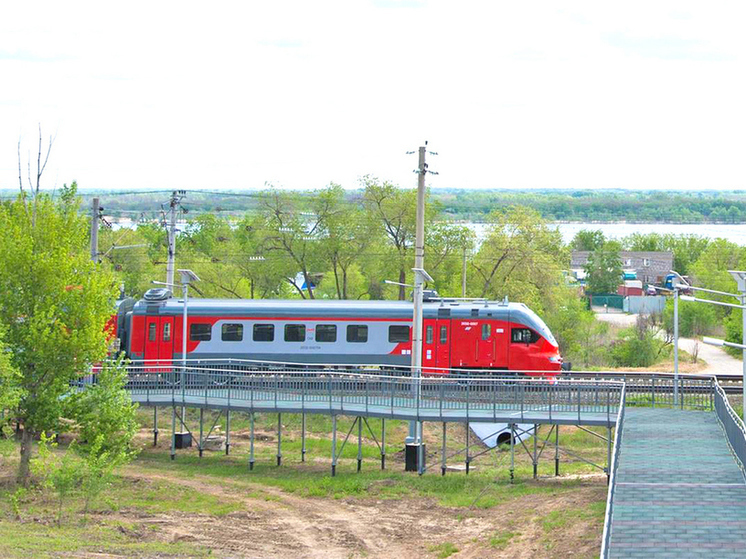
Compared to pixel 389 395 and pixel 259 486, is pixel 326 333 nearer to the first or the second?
pixel 389 395

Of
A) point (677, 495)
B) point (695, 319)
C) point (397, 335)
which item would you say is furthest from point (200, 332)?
point (695, 319)

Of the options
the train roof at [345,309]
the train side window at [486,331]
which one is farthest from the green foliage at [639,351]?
the train side window at [486,331]

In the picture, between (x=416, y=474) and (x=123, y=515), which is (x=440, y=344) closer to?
(x=416, y=474)

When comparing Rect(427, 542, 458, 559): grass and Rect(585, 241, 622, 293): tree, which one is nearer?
Rect(427, 542, 458, 559): grass

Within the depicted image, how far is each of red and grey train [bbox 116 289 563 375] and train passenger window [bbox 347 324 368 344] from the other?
4cm

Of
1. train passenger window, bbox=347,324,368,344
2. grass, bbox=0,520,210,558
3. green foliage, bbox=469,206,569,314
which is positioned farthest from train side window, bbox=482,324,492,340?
green foliage, bbox=469,206,569,314

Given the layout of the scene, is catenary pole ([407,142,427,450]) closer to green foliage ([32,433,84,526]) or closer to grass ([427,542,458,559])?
grass ([427,542,458,559])

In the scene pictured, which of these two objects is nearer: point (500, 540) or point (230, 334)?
point (500, 540)

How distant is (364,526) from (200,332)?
15.9 m

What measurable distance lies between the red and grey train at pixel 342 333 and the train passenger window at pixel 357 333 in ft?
0.13

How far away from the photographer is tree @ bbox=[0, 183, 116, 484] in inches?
1270

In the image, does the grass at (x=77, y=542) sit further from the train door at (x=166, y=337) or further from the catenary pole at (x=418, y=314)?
the train door at (x=166, y=337)

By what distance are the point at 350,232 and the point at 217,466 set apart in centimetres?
3341

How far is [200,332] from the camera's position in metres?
45.0
